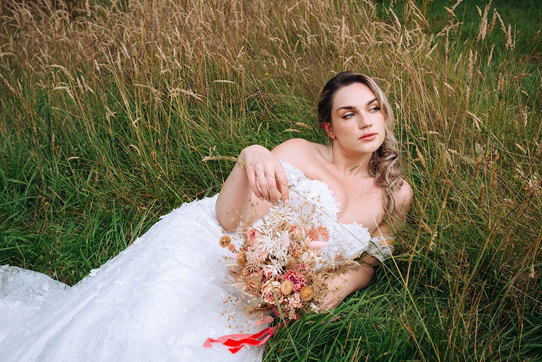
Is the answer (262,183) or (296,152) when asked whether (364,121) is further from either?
(262,183)

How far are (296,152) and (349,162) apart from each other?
1.18 ft

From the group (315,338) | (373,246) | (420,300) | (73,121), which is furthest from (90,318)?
(73,121)

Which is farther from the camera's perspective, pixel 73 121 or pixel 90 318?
pixel 73 121

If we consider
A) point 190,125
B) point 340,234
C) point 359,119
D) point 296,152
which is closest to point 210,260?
point 340,234

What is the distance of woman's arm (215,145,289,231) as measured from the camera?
Result: 1.92 metres

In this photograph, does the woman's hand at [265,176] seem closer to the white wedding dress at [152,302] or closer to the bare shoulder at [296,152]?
the white wedding dress at [152,302]

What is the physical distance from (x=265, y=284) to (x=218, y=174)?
1.77 m

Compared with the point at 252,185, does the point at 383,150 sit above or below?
below

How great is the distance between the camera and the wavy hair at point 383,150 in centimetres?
260

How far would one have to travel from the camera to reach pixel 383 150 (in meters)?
2.76

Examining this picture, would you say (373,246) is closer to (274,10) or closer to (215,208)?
(215,208)

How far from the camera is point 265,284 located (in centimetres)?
173

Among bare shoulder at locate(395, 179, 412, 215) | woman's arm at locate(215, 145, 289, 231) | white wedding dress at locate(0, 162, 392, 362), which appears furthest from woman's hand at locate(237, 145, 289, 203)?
bare shoulder at locate(395, 179, 412, 215)

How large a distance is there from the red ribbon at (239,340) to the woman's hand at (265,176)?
65 cm
